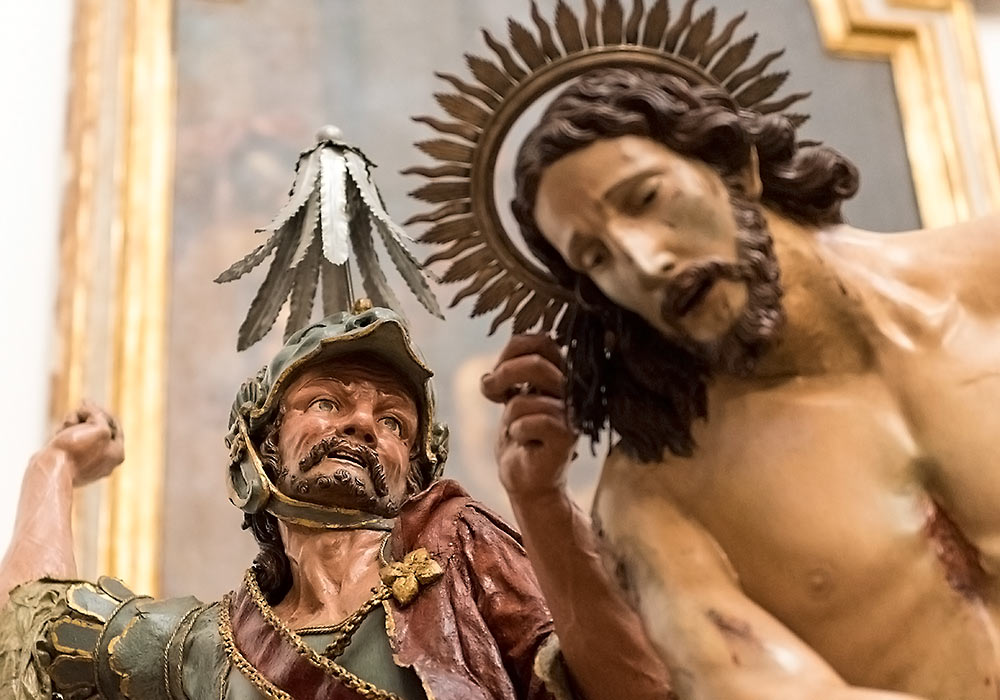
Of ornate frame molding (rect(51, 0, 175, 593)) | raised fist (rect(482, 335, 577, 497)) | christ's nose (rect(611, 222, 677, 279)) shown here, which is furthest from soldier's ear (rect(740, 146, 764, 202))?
ornate frame molding (rect(51, 0, 175, 593))

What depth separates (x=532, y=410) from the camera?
1.24 meters

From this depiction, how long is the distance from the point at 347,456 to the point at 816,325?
861 mm

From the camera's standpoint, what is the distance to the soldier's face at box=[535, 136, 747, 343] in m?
1.11

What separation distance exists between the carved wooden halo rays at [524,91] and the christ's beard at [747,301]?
15 centimetres

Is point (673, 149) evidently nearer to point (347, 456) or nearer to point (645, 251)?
point (645, 251)

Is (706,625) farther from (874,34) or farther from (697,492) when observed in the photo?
(874,34)

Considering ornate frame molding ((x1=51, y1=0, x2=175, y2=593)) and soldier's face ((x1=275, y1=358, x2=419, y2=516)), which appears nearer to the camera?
soldier's face ((x1=275, y1=358, x2=419, y2=516))

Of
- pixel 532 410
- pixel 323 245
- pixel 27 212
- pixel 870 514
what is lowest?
pixel 870 514

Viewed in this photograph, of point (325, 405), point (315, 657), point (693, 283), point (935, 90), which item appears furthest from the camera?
point (935, 90)

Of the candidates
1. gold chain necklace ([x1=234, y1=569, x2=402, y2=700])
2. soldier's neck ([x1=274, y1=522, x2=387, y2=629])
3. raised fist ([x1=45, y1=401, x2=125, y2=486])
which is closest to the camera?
gold chain necklace ([x1=234, y1=569, x2=402, y2=700])

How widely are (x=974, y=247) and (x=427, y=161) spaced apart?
220 centimetres

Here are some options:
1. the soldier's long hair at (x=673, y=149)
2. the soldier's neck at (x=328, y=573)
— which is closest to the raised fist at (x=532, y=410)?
the soldier's long hair at (x=673, y=149)

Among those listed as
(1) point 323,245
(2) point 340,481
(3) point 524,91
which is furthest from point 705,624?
(1) point 323,245

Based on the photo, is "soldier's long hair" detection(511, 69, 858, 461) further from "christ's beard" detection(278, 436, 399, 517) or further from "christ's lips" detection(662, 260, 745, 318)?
"christ's beard" detection(278, 436, 399, 517)
